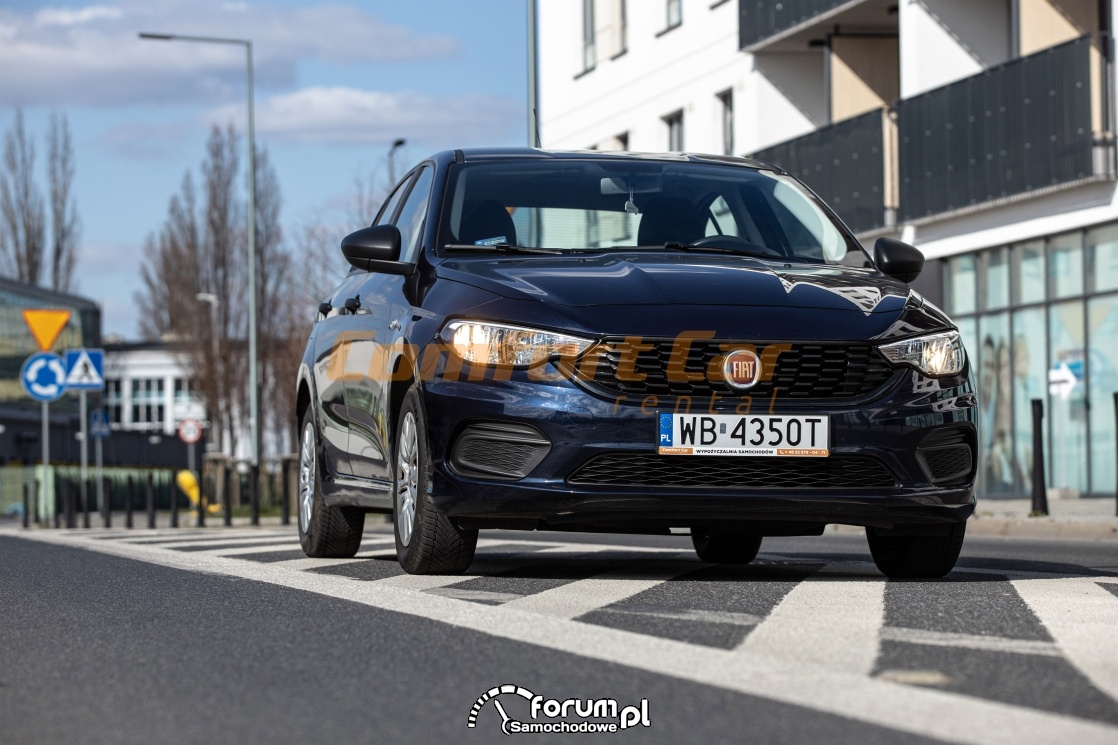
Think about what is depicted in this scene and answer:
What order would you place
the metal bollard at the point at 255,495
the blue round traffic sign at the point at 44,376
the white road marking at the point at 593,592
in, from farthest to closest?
the blue round traffic sign at the point at 44,376, the metal bollard at the point at 255,495, the white road marking at the point at 593,592

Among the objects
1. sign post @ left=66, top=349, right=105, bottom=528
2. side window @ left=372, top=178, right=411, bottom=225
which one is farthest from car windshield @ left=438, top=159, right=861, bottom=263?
sign post @ left=66, top=349, right=105, bottom=528

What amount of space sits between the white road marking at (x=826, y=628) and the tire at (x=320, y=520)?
3.18m

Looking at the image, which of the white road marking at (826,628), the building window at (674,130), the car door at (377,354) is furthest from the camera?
the building window at (674,130)

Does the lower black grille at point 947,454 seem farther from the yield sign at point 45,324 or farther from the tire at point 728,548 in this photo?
the yield sign at point 45,324

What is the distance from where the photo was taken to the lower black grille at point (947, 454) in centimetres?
743

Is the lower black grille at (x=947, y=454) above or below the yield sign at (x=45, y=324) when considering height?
below

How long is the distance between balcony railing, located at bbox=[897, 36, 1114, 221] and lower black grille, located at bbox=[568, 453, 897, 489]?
16.4 metres

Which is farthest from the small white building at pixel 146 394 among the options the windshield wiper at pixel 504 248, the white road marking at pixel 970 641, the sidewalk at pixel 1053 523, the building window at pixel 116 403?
the white road marking at pixel 970 641

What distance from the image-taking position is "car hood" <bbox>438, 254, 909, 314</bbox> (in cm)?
732

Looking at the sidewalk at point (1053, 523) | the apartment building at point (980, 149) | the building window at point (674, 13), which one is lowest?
the sidewalk at point (1053, 523)

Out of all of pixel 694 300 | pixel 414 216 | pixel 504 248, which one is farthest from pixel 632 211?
pixel 694 300

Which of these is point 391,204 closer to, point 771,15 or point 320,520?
point 320,520

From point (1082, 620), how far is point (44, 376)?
24.3 m

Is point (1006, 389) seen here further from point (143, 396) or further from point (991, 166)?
point (143, 396)
